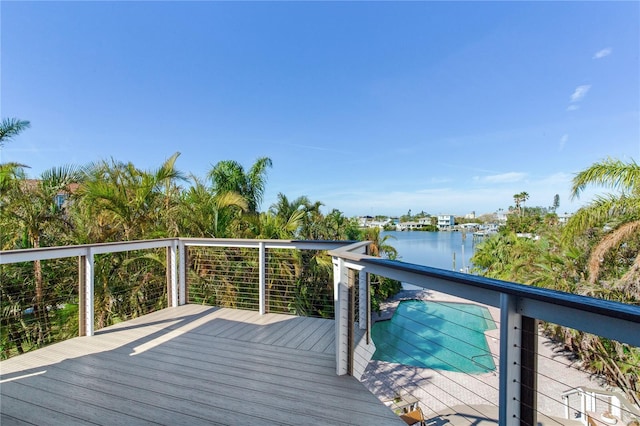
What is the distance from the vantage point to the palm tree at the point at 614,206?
18.1ft

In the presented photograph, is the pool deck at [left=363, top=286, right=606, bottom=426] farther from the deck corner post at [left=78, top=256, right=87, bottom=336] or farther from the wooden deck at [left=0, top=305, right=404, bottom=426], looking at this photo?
the deck corner post at [left=78, top=256, right=87, bottom=336]

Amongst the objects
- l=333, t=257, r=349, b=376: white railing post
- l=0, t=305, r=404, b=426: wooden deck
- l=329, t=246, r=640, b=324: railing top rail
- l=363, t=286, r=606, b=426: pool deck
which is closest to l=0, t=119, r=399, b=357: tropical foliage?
l=0, t=305, r=404, b=426: wooden deck

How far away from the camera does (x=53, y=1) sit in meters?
5.99

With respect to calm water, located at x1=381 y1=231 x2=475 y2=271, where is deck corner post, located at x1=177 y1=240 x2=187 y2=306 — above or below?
above

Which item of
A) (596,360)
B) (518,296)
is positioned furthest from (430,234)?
(518,296)

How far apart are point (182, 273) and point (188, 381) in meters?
2.52

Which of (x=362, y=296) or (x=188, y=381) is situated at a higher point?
(x=362, y=296)

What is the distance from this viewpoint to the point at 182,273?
15.5 ft

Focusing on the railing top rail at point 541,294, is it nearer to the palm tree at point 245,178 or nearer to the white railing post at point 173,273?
the white railing post at point 173,273

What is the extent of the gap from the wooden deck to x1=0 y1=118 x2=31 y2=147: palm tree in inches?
183

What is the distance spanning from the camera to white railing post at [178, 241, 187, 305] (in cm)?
467

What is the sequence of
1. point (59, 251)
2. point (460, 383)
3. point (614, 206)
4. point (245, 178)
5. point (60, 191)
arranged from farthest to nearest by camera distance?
point (245, 178) < point (460, 383) < point (614, 206) < point (60, 191) < point (59, 251)

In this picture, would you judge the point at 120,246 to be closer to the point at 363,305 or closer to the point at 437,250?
the point at 363,305

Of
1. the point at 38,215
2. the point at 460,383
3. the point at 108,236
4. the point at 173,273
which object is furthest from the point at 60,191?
the point at 460,383
